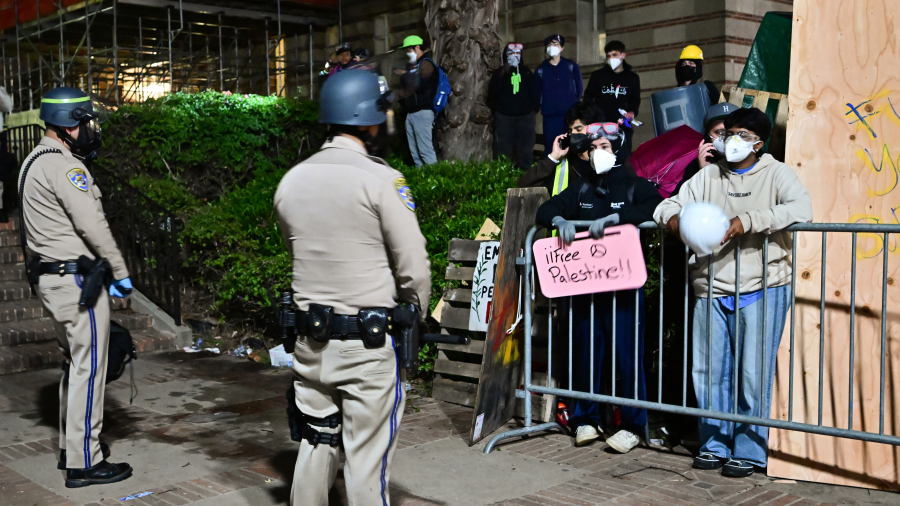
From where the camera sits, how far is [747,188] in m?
5.12

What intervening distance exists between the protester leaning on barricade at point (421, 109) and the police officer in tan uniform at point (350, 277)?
22.9ft

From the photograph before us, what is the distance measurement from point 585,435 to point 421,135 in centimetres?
622

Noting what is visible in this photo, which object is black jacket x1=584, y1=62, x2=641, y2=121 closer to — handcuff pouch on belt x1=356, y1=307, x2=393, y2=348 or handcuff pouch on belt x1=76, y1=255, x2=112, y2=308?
handcuff pouch on belt x1=76, y1=255, x2=112, y2=308

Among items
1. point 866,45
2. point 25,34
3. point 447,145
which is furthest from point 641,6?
point 25,34

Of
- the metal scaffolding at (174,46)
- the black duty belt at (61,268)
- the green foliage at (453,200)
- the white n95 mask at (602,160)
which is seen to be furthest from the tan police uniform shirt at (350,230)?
the metal scaffolding at (174,46)

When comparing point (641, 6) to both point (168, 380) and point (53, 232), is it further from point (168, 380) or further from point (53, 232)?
point (53, 232)

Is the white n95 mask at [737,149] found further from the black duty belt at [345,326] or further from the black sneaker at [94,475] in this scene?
the black sneaker at [94,475]

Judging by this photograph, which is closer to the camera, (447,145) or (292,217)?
(292,217)

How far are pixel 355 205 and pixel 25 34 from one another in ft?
70.7

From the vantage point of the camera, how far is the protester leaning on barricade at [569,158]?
5.86 meters

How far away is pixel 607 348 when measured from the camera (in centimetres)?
581

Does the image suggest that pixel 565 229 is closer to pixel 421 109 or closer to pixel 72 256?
pixel 72 256

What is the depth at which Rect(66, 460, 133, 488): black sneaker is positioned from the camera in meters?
5.02

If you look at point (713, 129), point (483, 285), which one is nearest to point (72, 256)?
point (483, 285)
